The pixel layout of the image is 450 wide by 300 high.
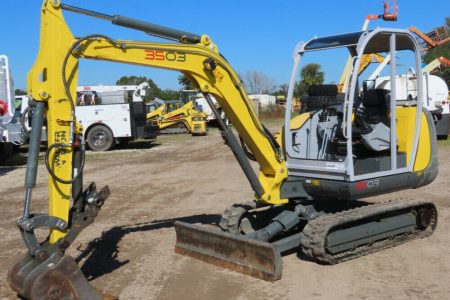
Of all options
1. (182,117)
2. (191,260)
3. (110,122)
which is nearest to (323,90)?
(191,260)

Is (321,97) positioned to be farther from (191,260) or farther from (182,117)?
(182,117)

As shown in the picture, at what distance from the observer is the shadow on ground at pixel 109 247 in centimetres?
598

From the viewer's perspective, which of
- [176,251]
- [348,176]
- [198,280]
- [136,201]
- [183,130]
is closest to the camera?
[198,280]

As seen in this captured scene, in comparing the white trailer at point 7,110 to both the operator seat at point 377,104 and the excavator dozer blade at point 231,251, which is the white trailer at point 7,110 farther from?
the operator seat at point 377,104

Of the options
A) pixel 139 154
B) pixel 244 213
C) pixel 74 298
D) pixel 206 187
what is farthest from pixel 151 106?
pixel 74 298

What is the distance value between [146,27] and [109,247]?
2.86m

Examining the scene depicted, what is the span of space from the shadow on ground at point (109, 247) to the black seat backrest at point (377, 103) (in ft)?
9.05

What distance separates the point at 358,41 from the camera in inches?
233

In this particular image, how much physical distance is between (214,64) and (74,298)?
2640 mm

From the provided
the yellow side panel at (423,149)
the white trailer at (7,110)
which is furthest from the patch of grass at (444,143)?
the white trailer at (7,110)

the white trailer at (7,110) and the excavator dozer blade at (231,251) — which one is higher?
the white trailer at (7,110)

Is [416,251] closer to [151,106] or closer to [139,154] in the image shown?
[139,154]

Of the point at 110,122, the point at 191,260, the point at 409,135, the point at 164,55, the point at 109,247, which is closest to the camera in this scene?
the point at 164,55

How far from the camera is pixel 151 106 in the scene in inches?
1079
